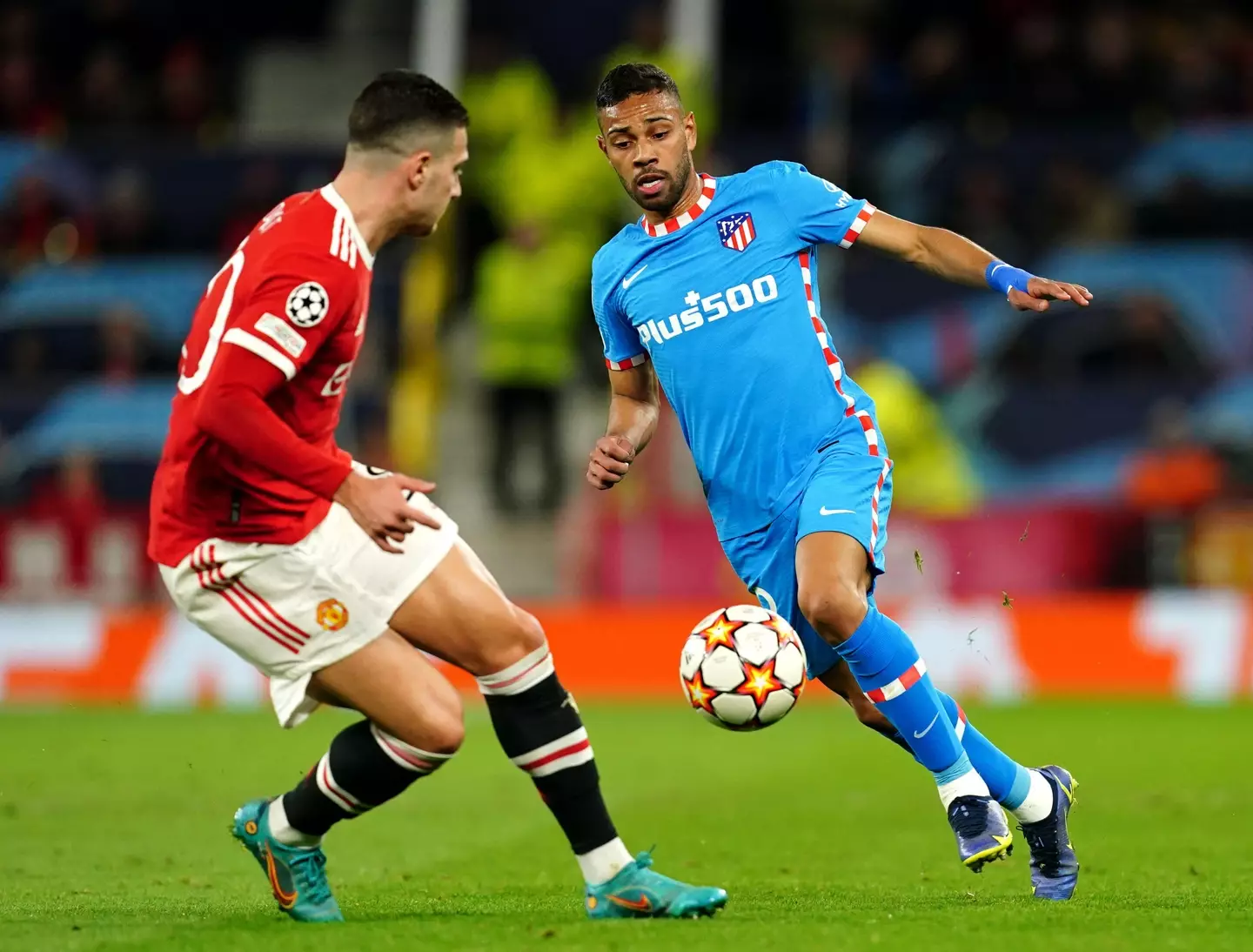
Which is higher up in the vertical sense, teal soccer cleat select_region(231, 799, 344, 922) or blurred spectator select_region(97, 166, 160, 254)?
blurred spectator select_region(97, 166, 160, 254)

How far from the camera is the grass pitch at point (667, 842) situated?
17.2 ft

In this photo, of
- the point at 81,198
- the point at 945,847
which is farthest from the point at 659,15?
the point at 945,847

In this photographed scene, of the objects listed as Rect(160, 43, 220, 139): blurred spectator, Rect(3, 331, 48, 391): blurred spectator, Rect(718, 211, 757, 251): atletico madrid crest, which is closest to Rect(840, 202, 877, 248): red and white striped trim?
Rect(718, 211, 757, 251): atletico madrid crest

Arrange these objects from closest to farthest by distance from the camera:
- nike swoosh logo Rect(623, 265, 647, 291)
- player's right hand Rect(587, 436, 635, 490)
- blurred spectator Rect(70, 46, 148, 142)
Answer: player's right hand Rect(587, 436, 635, 490), nike swoosh logo Rect(623, 265, 647, 291), blurred spectator Rect(70, 46, 148, 142)

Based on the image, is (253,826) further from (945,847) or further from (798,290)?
(945,847)

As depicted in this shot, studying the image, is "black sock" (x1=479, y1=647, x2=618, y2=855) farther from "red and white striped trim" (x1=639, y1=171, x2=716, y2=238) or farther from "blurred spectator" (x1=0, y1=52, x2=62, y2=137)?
"blurred spectator" (x1=0, y1=52, x2=62, y2=137)

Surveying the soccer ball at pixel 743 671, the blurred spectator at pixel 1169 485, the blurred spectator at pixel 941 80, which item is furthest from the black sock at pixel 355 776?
the blurred spectator at pixel 941 80

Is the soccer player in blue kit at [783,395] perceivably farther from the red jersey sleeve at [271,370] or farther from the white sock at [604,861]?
the red jersey sleeve at [271,370]

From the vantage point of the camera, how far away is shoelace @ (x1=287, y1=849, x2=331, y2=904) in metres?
5.72

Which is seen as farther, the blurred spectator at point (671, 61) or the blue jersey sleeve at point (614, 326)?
the blurred spectator at point (671, 61)

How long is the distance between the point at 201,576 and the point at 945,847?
10.7 feet

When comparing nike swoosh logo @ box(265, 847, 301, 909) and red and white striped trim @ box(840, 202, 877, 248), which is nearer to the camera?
nike swoosh logo @ box(265, 847, 301, 909)

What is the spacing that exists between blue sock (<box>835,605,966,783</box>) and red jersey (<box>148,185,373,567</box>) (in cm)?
165

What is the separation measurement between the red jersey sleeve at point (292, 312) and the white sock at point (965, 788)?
2268 millimetres
